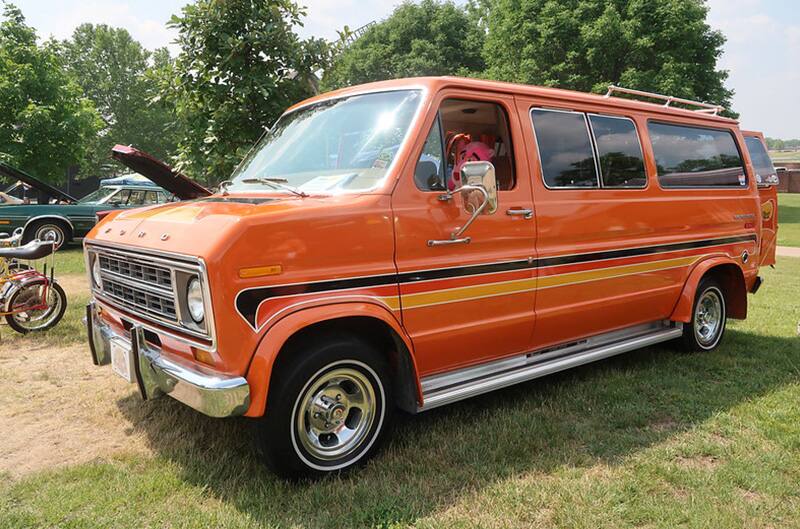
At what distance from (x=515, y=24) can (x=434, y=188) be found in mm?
24150

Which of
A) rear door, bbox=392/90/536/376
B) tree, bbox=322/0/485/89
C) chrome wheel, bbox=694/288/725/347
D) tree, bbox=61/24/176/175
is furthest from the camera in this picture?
tree, bbox=61/24/176/175

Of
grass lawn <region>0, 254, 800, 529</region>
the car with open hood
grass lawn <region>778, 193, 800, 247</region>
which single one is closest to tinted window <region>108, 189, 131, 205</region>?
the car with open hood

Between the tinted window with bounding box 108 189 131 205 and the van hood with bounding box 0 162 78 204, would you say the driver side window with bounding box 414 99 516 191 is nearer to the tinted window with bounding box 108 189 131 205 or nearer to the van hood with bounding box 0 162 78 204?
the van hood with bounding box 0 162 78 204

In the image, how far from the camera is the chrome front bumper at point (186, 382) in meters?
2.92

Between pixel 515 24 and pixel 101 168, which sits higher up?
pixel 515 24

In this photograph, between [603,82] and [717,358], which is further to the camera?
[603,82]

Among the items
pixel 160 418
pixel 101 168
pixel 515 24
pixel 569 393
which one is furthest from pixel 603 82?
pixel 101 168

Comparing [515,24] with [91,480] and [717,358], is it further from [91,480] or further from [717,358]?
[91,480]

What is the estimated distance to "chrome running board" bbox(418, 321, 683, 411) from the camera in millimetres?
3723

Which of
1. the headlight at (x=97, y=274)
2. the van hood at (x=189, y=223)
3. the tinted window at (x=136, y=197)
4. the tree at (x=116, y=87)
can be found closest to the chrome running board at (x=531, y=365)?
the van hood at (x=189, y=223)

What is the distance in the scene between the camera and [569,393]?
469cm

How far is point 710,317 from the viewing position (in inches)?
239

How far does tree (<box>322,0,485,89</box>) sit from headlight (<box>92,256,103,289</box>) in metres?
30.1

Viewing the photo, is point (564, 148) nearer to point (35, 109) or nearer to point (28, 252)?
point (28, 252)
